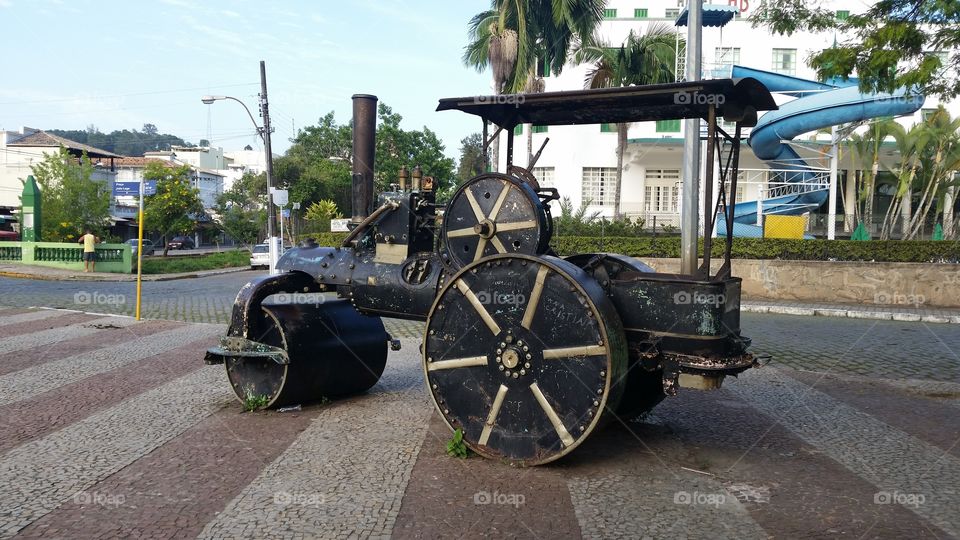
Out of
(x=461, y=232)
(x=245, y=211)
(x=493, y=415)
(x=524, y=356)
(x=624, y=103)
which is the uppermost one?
(x=245, y=211)

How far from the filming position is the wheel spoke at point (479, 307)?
16.9ft

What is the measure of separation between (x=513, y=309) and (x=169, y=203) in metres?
34.1

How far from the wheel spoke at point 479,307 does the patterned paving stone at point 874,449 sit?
2.71 metres

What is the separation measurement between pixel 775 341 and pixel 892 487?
24.4 feet

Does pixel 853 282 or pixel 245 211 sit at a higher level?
pixel 245 211

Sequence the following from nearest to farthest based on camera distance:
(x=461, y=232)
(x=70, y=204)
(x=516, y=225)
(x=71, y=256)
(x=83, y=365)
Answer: (x=516, y=225), (x=461, y=232), (x=83, y=365), (x=71, y=256), (x=70, y=204)

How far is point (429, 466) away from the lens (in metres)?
5.23

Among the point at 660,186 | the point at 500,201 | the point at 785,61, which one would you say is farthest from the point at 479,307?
the point at 785,61

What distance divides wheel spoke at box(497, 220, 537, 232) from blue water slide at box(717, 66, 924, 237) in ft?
57.1

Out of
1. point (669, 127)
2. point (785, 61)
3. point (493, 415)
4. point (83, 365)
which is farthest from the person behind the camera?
point (785, 61)

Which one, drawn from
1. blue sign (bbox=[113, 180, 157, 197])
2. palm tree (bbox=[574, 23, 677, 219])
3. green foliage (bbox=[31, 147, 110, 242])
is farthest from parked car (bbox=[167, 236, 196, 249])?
blue sign (bbox=[113, 180, 157, 197])

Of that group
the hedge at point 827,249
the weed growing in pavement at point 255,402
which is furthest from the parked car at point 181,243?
the weed growing in pavement at point 255,402

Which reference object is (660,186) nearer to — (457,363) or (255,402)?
(255,402)

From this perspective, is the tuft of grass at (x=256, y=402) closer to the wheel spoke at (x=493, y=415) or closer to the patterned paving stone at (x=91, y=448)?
the patterned paving stone at (x=91, y=448)
